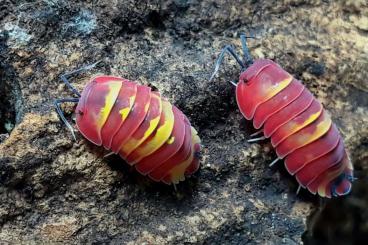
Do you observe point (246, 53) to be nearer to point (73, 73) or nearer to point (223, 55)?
point (223, 55)

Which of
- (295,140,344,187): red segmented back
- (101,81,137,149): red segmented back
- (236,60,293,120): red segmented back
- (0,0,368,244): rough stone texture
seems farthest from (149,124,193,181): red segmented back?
(295,140,344,187): red segmented back

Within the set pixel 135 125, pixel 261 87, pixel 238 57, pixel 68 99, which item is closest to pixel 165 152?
pixel 135 125

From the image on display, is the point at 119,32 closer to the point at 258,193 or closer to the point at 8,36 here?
the point at 8,36

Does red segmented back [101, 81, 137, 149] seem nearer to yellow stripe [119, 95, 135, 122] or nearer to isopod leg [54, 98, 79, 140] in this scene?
yellow stripe [119, 95, 135, 122]

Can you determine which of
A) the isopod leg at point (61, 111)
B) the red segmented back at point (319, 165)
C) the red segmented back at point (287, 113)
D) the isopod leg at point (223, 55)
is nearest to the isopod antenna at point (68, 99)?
the isopod leg at point (61, 111)

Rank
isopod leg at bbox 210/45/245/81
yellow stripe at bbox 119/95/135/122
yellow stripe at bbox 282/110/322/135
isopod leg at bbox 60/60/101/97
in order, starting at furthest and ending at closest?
isopod leg at bbox 210/45/245/81 → yellow stripe at bbox 282/110/322/135 → isopod leg at bbox 60/60/101/97 → yellow stripe at bbox 119/95/135/122

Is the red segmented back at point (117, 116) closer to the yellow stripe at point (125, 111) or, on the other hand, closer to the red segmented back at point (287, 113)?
the yellow stripe at point (125, 111)
